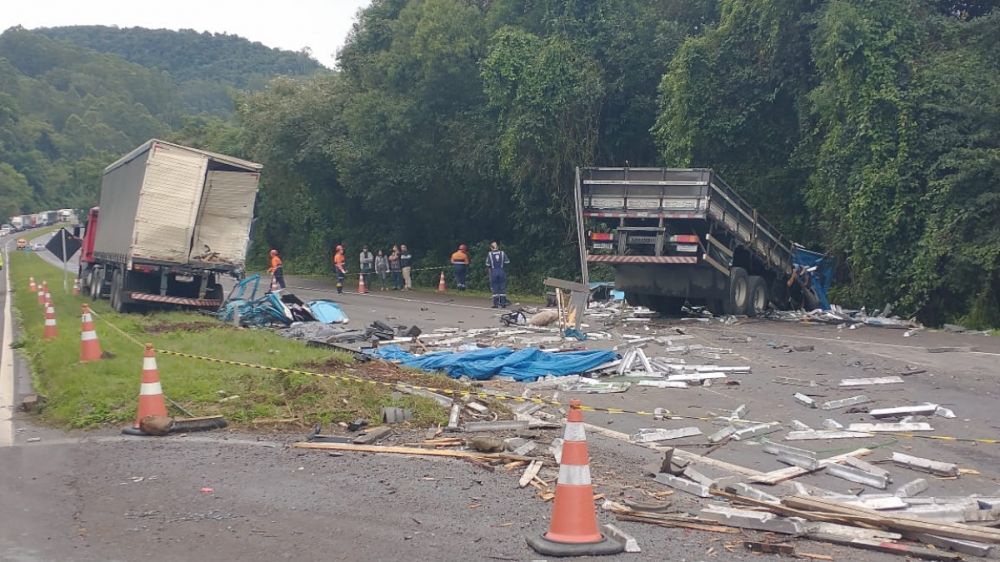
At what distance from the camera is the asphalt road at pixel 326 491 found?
235 inches

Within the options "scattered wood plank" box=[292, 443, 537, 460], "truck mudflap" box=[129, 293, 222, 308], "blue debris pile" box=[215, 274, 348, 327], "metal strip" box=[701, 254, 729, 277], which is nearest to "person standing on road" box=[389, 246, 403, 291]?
"truck mudflap" box=[129, 293, 222, 308]

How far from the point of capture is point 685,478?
7.49 m

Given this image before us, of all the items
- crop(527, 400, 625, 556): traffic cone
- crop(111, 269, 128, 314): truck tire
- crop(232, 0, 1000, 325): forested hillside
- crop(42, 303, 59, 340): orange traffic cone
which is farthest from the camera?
crop(111, 269, 128, 314): truck tire

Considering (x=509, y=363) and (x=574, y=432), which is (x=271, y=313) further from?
(x=574, y=432)

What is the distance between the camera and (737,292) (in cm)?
2219

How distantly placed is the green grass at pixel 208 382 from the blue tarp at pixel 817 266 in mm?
13175

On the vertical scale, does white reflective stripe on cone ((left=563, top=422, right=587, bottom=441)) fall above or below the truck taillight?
below

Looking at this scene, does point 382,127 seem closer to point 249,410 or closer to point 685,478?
point 249,410

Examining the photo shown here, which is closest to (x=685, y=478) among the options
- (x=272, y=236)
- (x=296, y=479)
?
(x=296, y=479)

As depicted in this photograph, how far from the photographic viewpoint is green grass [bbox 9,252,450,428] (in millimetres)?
10000

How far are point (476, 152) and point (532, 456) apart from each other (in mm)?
26685

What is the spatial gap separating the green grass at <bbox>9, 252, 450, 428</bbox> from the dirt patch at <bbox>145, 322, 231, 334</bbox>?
0.04 meters

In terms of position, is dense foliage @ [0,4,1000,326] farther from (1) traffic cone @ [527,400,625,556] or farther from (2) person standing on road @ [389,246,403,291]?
(1) traffic cone @ [527,400,625,556]

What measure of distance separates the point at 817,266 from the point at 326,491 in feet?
64.8
